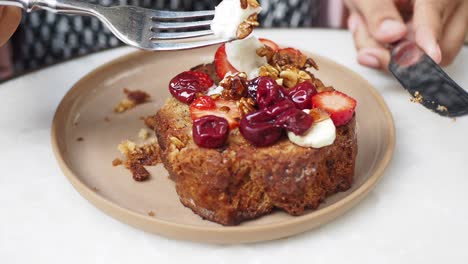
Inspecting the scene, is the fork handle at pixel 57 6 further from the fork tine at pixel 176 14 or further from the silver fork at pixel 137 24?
the fork tine at pixel 176 14

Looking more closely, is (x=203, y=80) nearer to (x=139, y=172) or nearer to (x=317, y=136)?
(x=139, y=172)

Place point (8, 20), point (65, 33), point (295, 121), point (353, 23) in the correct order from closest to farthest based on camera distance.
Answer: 1. point (295, 121)
2. point (8, 20)
3. point (353, 23)
4. point (65, 33)

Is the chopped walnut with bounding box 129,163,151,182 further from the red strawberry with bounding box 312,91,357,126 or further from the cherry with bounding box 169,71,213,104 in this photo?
the red strawberry with bounding box 312,91,357,126

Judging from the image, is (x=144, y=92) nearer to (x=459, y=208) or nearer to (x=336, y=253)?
(x=336, y=253)

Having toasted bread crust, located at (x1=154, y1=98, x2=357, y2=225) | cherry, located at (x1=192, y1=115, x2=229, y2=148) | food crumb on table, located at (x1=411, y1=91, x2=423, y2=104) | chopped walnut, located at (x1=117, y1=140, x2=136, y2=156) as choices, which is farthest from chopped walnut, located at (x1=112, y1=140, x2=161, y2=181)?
food crumb on table, located at (x1=411, y1=91, x2=423, y2=104)

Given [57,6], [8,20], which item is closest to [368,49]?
[57,6]

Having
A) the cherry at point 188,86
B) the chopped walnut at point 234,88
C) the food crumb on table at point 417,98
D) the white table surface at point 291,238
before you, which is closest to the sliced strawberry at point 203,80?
the cherry at point 188,86
